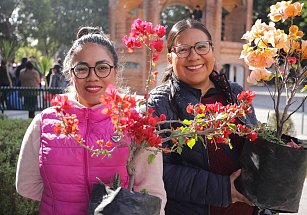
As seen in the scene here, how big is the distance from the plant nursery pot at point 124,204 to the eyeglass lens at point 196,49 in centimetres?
92

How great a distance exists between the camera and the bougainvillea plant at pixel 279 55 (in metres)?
1.88

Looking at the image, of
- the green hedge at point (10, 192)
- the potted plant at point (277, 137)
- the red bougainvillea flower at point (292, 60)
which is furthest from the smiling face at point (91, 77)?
the green hedge at point (10, 192)

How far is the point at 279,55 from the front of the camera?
6.44ft

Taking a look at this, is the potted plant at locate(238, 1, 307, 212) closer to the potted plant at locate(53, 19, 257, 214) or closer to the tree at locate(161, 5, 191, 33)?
the potted plant at locate(53, 19, 257, 214)

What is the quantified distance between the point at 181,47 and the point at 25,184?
103 cm

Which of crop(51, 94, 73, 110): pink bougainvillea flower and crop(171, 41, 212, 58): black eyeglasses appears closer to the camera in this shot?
crop(51, 94, 73, 110): pink bougainvillea flower

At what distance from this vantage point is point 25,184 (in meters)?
1.92

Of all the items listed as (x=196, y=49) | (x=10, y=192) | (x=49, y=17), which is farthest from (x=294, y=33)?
(x=49, y=17)

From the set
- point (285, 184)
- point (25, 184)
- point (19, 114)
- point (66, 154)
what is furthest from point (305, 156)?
point (19, 114)

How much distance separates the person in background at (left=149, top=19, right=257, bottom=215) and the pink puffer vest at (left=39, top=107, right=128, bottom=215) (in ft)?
1.16

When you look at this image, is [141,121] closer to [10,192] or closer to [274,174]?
[274,174]

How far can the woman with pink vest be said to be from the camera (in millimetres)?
1694

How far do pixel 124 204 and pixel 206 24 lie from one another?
21.9 meters

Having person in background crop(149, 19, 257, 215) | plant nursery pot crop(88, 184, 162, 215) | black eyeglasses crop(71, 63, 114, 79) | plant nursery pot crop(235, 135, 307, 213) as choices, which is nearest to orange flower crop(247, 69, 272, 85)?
person in background crop(149, 19, 257, 215)
